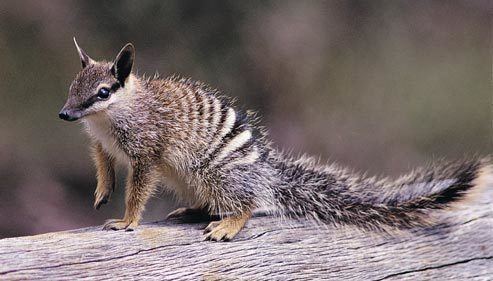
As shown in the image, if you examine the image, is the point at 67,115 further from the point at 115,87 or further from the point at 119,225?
the point at 119,225

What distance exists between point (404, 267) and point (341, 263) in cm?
23

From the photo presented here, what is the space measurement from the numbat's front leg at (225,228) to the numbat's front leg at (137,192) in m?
0.23

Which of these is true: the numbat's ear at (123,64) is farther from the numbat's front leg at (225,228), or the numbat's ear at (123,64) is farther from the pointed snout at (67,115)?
the numbat's front leg at (225,228)

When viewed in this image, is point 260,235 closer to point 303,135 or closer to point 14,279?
point 14,279

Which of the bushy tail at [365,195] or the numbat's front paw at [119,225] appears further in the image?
the bushy tail at [365,195]

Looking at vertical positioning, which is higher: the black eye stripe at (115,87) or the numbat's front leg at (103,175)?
the black eye stripe at (115,87)

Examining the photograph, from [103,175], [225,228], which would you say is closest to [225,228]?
[225,228]

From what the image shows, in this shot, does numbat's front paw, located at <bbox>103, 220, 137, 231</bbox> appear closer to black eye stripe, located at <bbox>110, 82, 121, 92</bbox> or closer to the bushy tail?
black eye stripe, located at <bbox>110, 82, 121, 92</bbox>

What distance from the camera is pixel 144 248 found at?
2459 millimetres

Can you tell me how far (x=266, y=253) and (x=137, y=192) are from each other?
0.46 m

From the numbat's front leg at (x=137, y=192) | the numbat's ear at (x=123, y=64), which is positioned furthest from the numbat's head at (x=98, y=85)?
the numbat's front leg at (x=137, y=192)

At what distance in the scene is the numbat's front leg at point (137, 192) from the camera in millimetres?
2605

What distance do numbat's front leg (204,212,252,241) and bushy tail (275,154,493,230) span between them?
180 mm

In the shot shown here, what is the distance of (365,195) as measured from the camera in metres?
2.84
